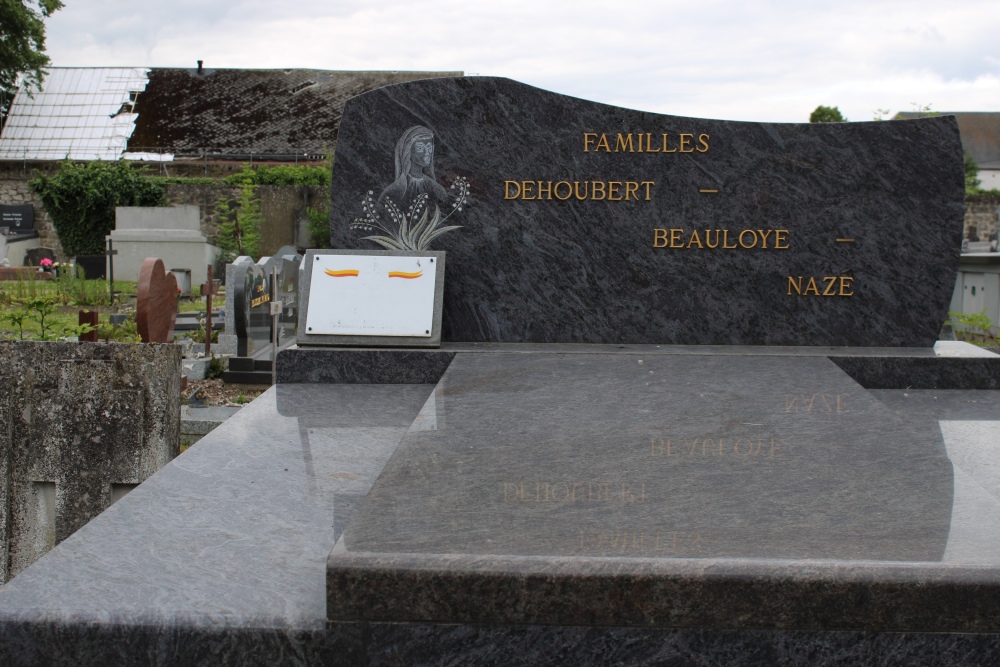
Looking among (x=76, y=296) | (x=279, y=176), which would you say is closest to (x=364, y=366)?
(x=76, y=296)

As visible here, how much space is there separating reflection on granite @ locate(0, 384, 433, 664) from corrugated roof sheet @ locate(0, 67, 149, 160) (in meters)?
24.5

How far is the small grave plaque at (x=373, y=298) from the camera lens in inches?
165

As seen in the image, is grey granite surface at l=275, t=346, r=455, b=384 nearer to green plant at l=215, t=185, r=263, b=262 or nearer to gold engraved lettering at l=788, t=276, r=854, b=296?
gold engraved lettering at l=788, t=276, r=854, b=296

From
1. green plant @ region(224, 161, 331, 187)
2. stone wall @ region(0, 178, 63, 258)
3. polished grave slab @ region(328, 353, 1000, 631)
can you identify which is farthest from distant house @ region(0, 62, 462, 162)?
polished grave slab @ region(328, 353, 1000, 631)

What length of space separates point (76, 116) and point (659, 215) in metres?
26.1

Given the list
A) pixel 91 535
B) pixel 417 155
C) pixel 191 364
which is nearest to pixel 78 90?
pixel 191 364

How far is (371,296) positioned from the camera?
14.1 ft

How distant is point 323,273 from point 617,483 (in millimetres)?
2555

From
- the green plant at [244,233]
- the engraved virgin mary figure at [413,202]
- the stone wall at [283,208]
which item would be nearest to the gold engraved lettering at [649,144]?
the engraved virgin mary figure at [413,202]

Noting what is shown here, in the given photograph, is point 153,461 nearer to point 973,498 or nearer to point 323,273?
point 323,273

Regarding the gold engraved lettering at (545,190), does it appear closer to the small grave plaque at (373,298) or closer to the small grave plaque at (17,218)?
the small grave plaque at (373,298)

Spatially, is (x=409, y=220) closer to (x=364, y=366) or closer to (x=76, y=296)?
(x=364, y=366)

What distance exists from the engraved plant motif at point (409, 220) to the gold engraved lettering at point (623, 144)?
2.56ft

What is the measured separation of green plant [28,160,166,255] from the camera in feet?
67.2
